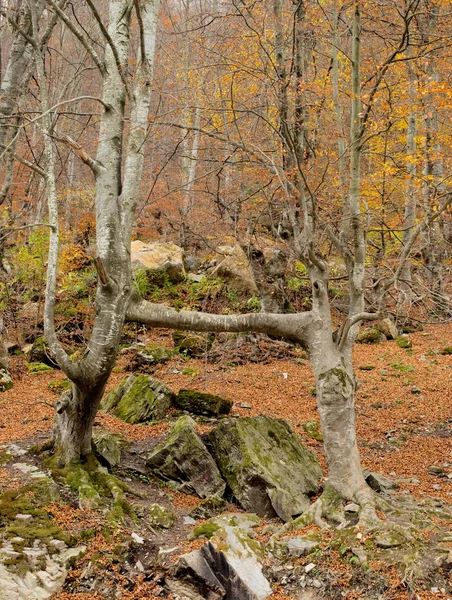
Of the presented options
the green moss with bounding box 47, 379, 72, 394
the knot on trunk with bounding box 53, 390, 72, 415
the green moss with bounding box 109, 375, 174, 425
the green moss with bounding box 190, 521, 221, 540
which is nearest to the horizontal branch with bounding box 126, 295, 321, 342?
the knot on trunk with bounding box 53, 390, 72, 415

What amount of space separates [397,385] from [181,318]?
6.52 m

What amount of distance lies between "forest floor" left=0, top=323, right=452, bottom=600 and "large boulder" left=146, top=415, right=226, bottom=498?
18 cm

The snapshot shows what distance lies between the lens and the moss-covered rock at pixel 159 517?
4410mm

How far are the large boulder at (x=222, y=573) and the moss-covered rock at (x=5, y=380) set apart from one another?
6582 mm

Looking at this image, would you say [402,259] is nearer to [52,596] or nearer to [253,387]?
[52,596]

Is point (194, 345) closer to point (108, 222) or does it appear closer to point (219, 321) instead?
point (219, 321)

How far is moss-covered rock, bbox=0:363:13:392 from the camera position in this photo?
8806 millimetres

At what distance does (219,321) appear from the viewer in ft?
17.3

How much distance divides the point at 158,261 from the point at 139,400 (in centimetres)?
763

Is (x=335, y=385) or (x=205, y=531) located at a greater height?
(x=335, y=385)

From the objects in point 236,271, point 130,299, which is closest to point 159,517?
point 130,299

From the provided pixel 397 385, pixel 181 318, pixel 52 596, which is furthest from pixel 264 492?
pixel 397 385

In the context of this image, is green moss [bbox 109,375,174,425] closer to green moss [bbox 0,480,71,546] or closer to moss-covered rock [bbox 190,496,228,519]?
moss-covered rock [bbox 190,496,228,519]

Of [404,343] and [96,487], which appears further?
[404,343]
